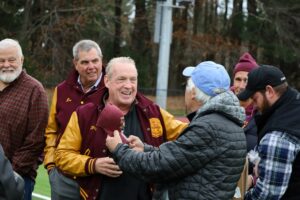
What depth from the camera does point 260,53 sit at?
3306 centimetres

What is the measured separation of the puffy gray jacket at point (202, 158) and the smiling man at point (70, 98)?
3.81 ft

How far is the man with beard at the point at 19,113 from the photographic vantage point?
16.8ft

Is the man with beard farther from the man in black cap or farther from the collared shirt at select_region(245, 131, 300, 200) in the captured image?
the collared shirt at select_region(245, 131, 300, 200)

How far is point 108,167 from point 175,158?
2.13ft

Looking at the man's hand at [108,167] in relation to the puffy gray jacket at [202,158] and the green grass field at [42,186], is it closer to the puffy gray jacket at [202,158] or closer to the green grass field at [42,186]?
the puffy gray jacket at [202,158]

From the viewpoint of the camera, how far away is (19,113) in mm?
5098

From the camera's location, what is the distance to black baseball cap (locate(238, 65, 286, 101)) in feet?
12.2

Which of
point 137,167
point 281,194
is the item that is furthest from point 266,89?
point 137,167

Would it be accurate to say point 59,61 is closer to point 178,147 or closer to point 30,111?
point 30,111

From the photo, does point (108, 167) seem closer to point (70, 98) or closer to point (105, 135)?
point (105, 135)

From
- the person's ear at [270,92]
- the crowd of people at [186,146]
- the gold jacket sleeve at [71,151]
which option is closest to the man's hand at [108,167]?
the crowd of people at [186,146]

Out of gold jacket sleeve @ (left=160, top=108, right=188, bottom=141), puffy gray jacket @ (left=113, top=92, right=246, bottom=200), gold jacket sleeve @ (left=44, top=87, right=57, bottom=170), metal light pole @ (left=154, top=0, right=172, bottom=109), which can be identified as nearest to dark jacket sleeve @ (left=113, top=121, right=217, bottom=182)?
puffy gray jacket @ (left=113, top=92, right=246, bottom=200)

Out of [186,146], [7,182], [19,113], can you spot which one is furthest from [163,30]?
[7,182]

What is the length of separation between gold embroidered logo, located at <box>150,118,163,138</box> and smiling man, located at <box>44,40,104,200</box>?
0.71 meters
